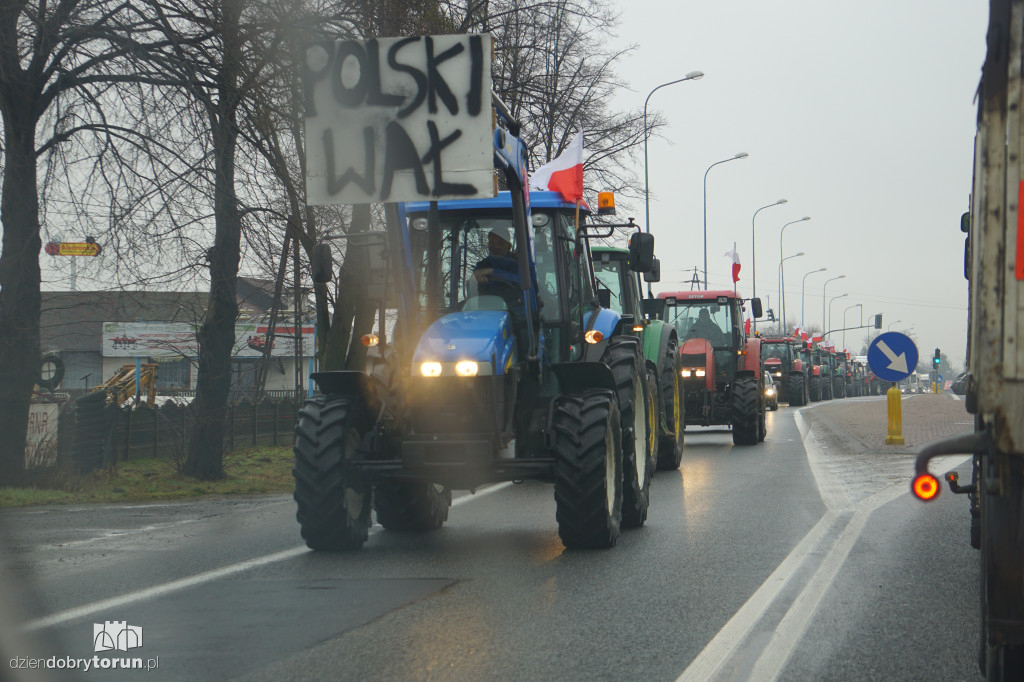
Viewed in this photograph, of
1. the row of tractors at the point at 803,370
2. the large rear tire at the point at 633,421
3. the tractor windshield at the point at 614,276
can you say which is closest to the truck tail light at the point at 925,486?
the large rear tire at the point at 633,421

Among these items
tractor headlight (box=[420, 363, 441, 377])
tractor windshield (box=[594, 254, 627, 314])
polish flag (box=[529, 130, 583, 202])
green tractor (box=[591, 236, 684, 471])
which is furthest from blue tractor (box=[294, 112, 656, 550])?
tractor windshield (box=[594, 254, 627, 314])

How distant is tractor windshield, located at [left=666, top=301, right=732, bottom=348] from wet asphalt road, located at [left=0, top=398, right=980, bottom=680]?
10842 mm

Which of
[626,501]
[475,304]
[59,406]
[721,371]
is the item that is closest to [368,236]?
[475,304]

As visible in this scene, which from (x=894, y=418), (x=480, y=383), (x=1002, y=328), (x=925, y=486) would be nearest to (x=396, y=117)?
(x=480, y=383)

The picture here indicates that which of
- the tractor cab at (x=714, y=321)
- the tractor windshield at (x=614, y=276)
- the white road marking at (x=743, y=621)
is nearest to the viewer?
the white road marking at (x=743, y=621)

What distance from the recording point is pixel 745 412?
20688 millimetres

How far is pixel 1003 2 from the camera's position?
4062mm

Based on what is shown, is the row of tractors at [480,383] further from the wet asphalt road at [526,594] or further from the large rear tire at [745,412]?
the large rear tire at [745,412]

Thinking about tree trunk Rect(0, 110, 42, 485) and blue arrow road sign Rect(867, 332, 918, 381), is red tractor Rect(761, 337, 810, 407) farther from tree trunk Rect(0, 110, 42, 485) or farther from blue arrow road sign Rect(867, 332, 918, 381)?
tree trunk Rect(0, 110, 42, 485)

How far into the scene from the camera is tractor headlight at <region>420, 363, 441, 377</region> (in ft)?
27.3

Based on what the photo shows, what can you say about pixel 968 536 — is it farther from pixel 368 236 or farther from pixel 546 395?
pixel 368 236

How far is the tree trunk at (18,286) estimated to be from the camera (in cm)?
1445

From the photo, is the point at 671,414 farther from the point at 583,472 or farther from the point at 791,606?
the point at 791,606

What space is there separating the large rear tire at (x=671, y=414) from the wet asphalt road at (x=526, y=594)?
3832 millimetres
